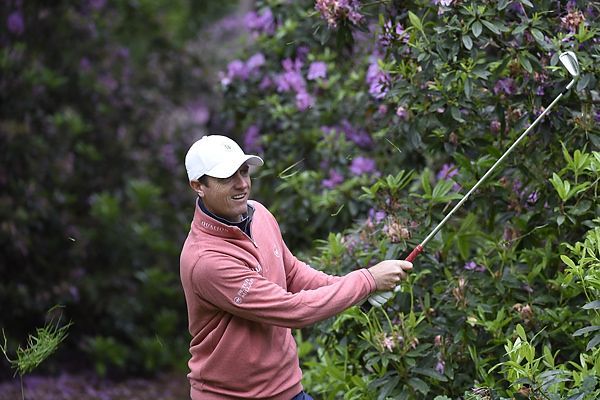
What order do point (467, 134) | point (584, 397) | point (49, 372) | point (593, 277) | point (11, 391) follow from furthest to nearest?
point (49, 372), point (11, 391), point (467, 134), point (593, 277), point (584, 397)

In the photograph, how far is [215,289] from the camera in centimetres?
311

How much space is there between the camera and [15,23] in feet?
22.6

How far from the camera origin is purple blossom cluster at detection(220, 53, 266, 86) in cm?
599

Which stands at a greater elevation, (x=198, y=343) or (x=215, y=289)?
(x=215, y=289)

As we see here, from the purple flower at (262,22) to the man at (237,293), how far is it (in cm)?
293

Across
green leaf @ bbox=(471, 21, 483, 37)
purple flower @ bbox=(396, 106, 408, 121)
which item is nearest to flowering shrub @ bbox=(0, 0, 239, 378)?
purple flower @ bbox=(396, 106, 408, 121)

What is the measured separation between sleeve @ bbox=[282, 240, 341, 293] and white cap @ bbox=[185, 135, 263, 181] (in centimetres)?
49

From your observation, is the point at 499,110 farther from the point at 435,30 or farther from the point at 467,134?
the point at 435,30

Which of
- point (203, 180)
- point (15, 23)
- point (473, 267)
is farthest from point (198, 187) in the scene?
point (15, 23)

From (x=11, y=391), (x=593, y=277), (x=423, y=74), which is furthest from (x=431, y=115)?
(x=11, y=391)

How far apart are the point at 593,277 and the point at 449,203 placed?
0.91 m

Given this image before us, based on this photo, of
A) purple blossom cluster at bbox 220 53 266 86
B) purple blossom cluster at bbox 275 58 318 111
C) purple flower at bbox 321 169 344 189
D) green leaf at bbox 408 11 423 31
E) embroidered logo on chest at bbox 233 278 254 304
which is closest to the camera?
embroidered logo on chest at bbox 233 278 254 304

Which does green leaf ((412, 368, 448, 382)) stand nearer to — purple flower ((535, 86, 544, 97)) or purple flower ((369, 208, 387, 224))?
purple flower ((369, 208, 387, 224))

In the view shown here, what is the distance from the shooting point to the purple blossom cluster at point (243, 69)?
599 cm
